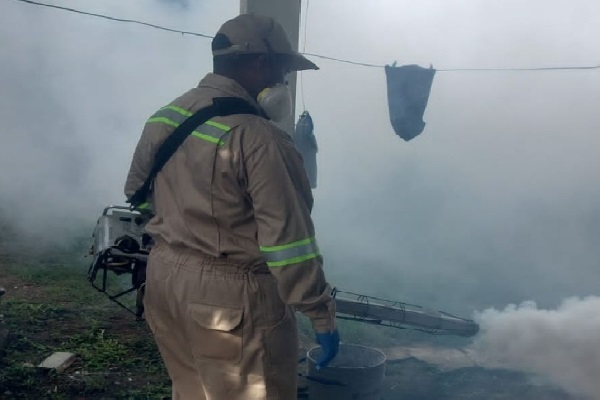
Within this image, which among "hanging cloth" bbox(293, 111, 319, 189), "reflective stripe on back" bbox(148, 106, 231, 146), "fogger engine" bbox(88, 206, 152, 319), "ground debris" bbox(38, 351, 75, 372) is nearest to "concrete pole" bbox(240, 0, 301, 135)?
"hanging cloth" bbox(293, 111, 319, 189)

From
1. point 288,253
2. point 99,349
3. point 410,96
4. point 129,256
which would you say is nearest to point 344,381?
point 129,256

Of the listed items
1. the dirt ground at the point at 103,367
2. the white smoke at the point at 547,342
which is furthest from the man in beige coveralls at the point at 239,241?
the white smoke at the point at 547,342

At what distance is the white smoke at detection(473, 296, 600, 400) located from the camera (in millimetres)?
6203

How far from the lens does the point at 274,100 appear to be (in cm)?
291

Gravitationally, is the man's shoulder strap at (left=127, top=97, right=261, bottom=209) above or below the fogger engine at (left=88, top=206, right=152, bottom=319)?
above

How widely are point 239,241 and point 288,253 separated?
25cm

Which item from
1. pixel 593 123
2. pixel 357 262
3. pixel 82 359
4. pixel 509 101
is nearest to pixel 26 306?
pixel 82 359

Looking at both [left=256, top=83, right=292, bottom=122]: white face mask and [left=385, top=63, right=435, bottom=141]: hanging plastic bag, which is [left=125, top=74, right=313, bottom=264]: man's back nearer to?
[left=256, top=83, right=292, bottom=122]: white face mask

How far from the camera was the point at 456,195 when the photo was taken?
1057cm

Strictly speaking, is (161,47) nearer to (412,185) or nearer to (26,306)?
(412,185)

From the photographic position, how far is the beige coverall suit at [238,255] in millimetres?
2619

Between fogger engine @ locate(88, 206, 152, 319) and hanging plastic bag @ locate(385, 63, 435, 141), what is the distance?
317 cm

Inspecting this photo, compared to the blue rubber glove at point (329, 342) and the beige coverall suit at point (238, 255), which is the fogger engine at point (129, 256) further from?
the blue rubber glove at point (329, 342)

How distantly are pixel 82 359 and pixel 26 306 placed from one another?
1616 millimetres
